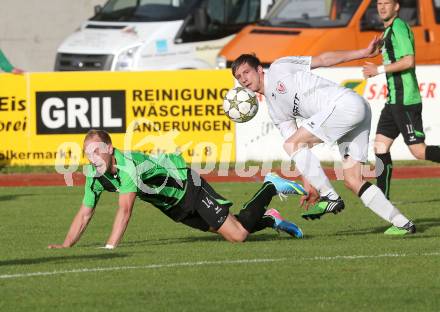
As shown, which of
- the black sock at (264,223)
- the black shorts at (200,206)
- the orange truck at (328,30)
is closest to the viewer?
the black shorts at (200,206)

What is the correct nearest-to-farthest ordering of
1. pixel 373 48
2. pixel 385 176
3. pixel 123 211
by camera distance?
pixel 123 211 → pixel 373 48 → pixel 385 176

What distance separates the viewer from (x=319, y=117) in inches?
436

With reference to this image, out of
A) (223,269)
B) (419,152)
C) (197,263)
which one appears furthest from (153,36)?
(223,269)

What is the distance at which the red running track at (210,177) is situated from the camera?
18.6 m

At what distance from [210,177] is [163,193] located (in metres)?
8.39

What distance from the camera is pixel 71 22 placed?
30.6 m

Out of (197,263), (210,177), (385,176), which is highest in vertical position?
(197,263)

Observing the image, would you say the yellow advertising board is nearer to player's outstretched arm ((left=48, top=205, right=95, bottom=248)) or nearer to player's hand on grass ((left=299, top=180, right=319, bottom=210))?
player's hand on grass ((left=299, top=180, right=319, bottom=210))

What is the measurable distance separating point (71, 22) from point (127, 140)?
1137cm

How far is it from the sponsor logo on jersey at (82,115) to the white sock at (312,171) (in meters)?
8.95

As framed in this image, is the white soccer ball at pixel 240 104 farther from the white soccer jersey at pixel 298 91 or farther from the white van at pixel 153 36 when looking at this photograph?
the white van at pixel 153 36

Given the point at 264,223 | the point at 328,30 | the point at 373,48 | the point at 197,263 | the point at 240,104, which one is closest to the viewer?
the point at 197,263

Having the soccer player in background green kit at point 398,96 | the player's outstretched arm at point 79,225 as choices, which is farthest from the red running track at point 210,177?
the player's outstretched arm at point 79,225

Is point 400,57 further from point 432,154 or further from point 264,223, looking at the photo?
point 264,223
